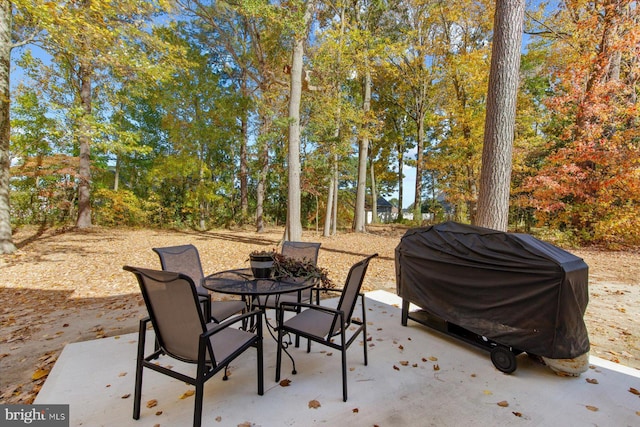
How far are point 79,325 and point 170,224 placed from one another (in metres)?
11.9

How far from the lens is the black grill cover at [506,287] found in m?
2.10

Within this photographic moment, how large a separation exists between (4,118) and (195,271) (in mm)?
7152

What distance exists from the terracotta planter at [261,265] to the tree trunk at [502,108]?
10.5 feet

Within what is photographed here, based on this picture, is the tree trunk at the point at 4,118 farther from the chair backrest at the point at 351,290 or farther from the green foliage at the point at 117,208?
the chair backrest at the point at 351,290

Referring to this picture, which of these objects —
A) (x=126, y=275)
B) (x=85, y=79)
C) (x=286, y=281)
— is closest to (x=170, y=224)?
(x=85, y=79)

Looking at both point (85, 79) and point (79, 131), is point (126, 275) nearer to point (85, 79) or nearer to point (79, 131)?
point (79, 131)

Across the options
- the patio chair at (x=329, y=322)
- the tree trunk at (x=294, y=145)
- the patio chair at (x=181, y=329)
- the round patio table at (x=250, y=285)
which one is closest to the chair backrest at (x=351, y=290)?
the patio chair at (x=329, y=322)

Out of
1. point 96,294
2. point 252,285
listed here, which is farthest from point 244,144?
point 252,285

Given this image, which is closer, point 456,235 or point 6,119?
point 456,235

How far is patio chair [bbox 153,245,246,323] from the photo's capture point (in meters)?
2.60

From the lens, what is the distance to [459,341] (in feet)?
9.80

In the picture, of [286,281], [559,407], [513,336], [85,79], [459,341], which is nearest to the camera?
[559,407]

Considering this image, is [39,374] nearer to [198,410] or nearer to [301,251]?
[198,410]

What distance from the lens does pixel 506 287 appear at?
233 cm
